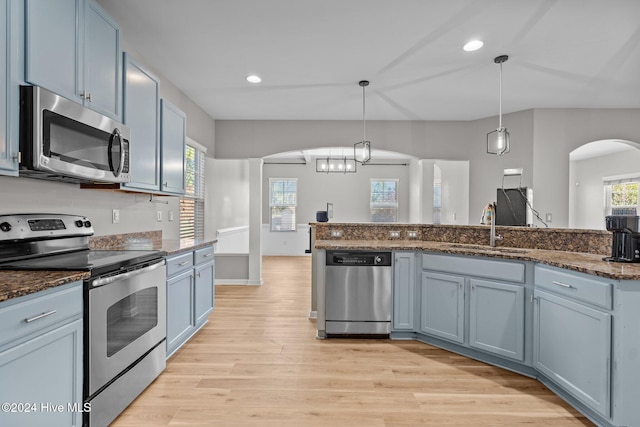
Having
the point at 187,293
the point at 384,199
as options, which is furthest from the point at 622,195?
the point at 187,293

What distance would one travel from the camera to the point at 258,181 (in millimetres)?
5293

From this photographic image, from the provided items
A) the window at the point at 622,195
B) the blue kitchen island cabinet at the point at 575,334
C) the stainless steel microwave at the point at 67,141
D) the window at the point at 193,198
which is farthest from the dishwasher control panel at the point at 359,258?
the window at the point at 622,195

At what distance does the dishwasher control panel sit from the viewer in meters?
A: 3.00

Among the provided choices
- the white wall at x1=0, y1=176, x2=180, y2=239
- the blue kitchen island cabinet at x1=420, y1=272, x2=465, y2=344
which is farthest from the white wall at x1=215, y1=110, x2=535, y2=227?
the blue kitchen island cabinet at x1=420, y1=272, x2=465, y2=344

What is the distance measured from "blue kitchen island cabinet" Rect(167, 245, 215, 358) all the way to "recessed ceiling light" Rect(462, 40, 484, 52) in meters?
3.08

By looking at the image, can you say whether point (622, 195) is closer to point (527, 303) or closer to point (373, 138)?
point (373, 138)

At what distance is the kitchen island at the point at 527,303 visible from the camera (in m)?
1.73

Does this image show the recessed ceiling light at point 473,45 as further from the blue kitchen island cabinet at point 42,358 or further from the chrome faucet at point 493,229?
the blue kitchen island cabinet at point 42,358

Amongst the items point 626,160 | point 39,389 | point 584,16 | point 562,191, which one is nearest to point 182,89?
point 39,389

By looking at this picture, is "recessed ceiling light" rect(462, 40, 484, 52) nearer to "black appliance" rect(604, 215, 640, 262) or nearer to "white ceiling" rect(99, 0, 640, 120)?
"white ceiling" rect(99, 0, 640, 120)

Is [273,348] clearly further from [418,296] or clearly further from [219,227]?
[219,227]

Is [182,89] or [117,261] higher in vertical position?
[182,89]

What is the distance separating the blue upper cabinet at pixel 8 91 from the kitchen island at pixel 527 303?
2186 mm

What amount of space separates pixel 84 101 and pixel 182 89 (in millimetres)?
2260
